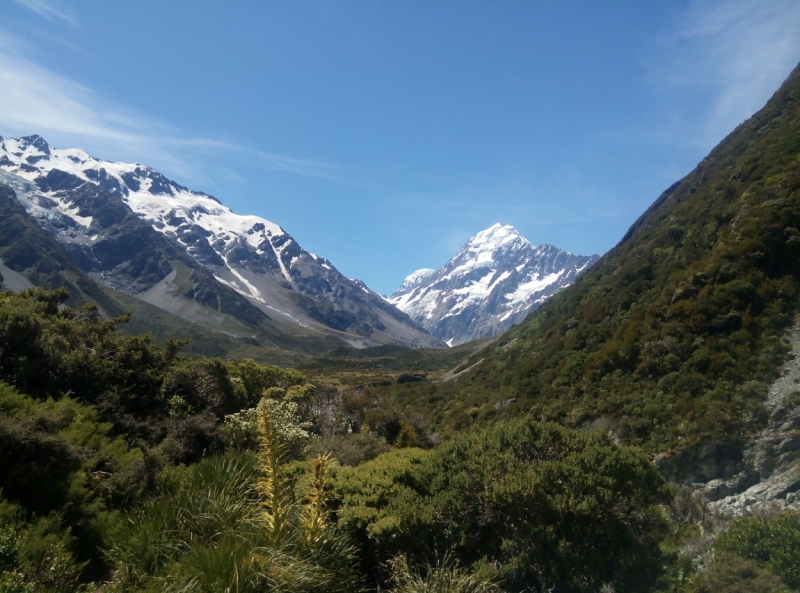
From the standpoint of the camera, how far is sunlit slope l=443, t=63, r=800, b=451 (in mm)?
18156

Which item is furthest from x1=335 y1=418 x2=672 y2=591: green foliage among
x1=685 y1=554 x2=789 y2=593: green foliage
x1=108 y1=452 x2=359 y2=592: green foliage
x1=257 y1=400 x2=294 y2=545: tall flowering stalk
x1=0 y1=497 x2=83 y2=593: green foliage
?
x1=0 y1=497 x2=83 y2=593: green foliage

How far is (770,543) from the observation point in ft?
25.6

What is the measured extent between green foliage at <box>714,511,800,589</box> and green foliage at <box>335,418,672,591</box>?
41.2 inches

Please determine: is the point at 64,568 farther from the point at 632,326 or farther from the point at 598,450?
the point at 632,326

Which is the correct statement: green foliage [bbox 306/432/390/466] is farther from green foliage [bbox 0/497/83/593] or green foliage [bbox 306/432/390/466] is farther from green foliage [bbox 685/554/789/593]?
green foliage [bbox 685/554/789/593]

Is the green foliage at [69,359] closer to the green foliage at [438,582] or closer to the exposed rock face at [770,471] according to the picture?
the green foliage at [438,582]

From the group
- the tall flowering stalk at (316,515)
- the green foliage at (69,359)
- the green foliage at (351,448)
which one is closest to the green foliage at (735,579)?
the tall flowering stalk at (316,515)

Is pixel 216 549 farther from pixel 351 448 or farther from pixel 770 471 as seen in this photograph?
pixel 770 471

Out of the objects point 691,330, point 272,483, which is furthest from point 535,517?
point 691,330

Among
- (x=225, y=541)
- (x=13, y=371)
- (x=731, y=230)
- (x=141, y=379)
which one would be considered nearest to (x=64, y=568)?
(x=225, y=541)

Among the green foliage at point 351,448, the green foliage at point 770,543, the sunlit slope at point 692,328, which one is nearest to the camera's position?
the green foliage at point 770,543

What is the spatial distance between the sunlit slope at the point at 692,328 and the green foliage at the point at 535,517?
9.11 meters

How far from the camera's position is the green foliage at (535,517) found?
7.93 m

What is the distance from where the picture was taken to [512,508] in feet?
27.3
